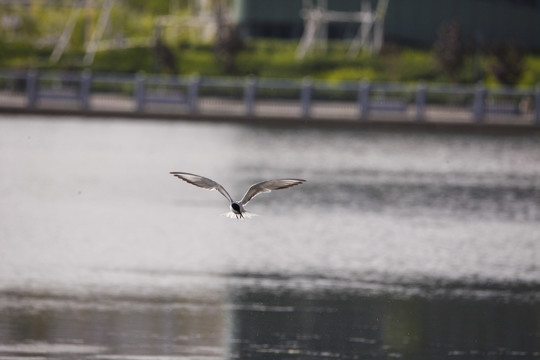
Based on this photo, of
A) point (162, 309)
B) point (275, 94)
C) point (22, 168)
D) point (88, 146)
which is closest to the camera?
point (162, 309)

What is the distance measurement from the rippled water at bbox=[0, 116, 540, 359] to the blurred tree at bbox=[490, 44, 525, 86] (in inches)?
777

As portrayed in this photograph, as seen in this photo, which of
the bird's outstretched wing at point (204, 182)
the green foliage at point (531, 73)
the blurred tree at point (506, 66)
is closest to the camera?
the bird's outstretched wing at point (204, 182)

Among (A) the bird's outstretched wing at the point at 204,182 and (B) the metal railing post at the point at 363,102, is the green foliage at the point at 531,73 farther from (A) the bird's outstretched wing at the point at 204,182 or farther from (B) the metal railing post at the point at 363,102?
(A) the bird's outstretched wing at the point at 204,182

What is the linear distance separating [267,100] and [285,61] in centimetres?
789

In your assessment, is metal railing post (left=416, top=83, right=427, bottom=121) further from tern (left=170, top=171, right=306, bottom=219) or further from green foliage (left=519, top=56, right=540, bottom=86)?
tern (left=170, top=171, right=306, bottom=219)

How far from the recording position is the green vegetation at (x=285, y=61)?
190 ft

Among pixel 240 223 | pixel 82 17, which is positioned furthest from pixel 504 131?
pixel 82 17

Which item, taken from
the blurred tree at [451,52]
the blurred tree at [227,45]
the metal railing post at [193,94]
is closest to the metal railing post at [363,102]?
the metal railing post at [193,94]

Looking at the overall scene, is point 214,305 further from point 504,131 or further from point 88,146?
point 504,131

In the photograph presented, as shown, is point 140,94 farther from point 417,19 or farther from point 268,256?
point 268,256

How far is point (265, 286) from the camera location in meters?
16.5

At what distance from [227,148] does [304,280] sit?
778 inches

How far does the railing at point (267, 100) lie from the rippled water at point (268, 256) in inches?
432

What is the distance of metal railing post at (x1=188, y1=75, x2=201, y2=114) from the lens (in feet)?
155
